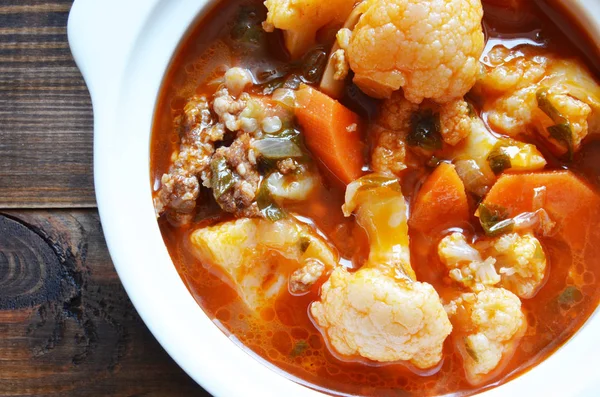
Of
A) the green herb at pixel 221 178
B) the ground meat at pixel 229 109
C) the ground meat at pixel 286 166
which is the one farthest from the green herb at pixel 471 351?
the ground meat at pixel 229 109

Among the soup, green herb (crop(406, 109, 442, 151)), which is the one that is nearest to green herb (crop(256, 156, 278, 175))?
the soup

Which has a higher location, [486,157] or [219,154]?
[486,157]

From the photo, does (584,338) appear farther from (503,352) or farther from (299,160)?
(299,160)

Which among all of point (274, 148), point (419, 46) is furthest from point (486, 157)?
point (274, 148)

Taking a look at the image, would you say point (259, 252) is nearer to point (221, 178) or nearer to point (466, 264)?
point (221, 178)

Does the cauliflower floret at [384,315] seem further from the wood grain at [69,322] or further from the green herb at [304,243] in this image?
the wood grain at [69,322]

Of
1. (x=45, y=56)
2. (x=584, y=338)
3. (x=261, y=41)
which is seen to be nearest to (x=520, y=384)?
(x=584, y=338)
